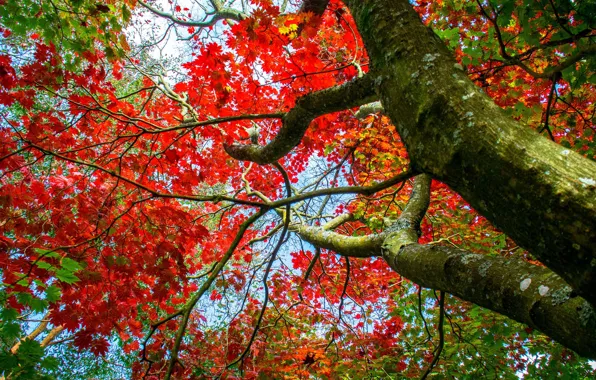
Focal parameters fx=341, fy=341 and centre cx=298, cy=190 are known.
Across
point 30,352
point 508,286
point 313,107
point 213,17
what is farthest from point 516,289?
point 213,17

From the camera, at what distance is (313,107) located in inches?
87.3

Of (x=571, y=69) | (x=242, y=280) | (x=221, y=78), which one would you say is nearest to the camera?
(x=571, y=69)

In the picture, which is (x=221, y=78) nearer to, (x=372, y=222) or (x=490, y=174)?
(x=372, y=222)

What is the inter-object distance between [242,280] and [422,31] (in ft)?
14.2

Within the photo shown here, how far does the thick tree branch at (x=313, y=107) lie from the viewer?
1845 mm

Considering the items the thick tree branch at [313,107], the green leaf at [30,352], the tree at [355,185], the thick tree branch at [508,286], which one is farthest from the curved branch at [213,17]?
the green leaf at [30,352]

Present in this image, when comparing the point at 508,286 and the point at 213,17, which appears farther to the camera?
the point at 213,17

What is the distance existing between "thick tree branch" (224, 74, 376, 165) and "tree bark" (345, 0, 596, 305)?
25cm

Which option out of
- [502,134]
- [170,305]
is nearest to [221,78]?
[502,134]

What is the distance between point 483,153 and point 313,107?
136 centimetres

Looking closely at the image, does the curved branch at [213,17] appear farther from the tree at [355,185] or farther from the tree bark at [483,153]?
the tree bark at [483,153]

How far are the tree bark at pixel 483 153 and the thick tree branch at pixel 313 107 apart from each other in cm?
25

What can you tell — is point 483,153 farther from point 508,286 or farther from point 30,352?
point 30,352

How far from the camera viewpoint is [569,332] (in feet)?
3.14
